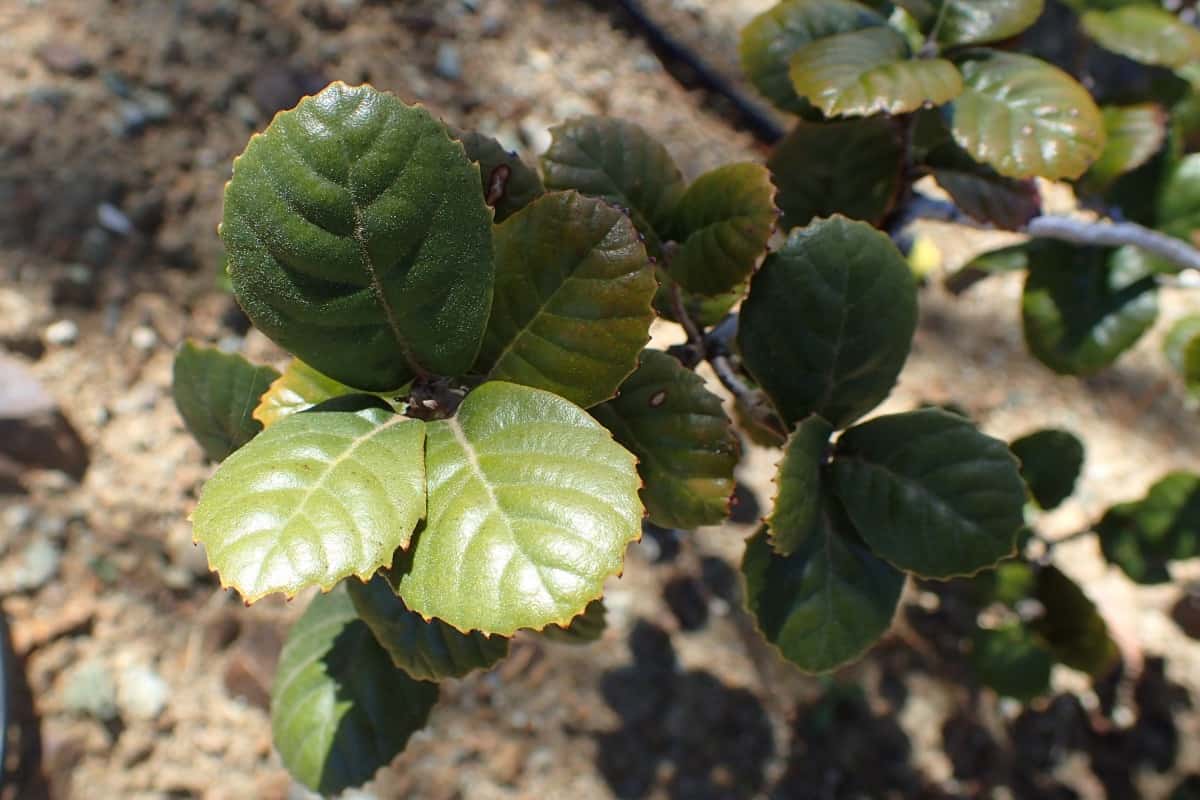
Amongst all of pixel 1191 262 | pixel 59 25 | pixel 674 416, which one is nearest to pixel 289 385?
pixel 674 416

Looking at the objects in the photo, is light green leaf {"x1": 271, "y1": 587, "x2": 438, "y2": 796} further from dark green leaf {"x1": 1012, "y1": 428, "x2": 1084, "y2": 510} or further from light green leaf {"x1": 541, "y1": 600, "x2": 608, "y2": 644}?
dark green leaf {"x1": 1012, "y1": 428, "x2": 1084, "y2": 510}

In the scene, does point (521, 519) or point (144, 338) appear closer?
point (521, 519)

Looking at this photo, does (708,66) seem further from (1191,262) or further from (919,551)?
(919,551)

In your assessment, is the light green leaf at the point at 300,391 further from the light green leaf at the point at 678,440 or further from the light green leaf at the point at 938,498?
the light green leaf at the point at 938,498

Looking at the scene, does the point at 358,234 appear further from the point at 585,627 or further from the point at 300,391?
the point at 585,627

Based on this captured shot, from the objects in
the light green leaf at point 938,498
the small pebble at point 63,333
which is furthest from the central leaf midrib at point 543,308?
the small pebble at point 63,333

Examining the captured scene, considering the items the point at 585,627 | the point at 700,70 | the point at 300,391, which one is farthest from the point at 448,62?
the point at 300,391

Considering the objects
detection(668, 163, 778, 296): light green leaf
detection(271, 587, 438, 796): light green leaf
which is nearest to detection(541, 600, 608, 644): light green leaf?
detection(271, 587, 438, 796): light green leaf
